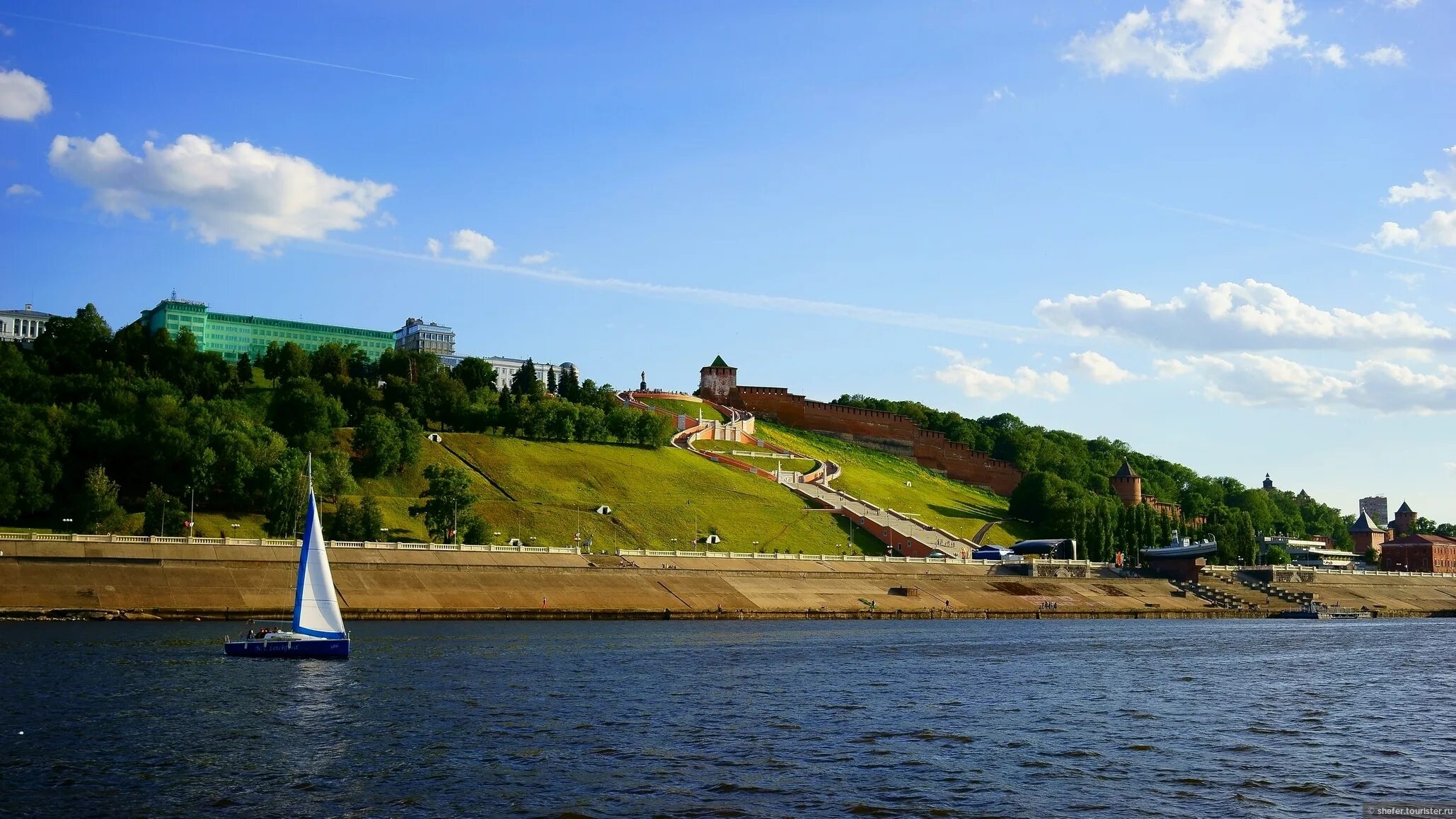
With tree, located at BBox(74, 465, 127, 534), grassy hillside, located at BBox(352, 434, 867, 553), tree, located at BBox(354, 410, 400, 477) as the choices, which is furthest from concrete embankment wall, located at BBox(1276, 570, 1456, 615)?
tree, located at BBox(74, 465, 127, 534)

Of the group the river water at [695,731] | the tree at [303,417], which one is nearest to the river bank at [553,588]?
the river water at [695,731]

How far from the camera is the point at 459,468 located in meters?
154

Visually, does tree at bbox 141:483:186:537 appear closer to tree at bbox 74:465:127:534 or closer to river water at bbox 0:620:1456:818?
tree at bbox 74:465:127:534

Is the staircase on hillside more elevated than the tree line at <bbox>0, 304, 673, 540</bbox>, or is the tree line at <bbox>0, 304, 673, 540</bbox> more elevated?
the tree line at <bbox>0, 304, 673, 540</bbox>

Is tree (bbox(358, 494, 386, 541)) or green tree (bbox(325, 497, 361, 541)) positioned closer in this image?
green tree (bbox(325, 497, 361, 541))

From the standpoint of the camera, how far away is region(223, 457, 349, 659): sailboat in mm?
65062

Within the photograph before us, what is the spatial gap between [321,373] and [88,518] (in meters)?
78.1

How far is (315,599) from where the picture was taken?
6550 cm

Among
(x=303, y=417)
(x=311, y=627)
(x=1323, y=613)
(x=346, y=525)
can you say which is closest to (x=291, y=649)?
(x=311, y=627)

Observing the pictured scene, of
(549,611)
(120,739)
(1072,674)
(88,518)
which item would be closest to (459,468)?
(88,518)

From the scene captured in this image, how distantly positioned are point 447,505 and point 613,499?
32321mm

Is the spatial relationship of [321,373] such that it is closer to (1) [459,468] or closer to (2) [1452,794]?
(1) [459,468]

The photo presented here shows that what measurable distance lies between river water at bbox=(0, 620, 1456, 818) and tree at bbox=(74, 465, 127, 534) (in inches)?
1566

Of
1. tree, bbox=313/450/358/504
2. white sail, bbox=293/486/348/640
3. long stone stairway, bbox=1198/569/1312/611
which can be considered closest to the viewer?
white sail, bbox=293/486/348/640
